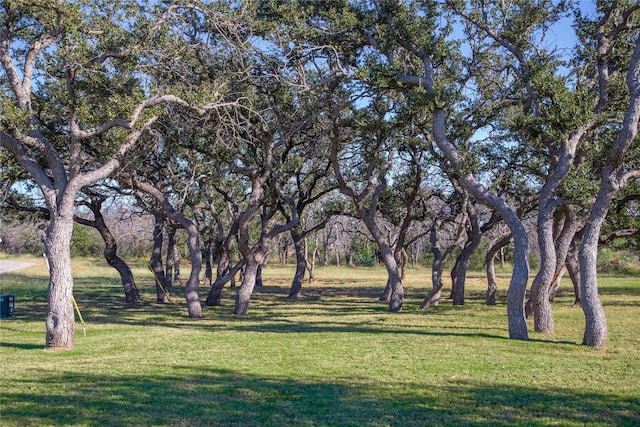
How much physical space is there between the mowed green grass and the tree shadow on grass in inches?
0.9

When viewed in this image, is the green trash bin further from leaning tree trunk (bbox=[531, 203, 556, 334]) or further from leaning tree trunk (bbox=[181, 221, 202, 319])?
leaning tree trunk (bbox=[531, 203, 556, 334])

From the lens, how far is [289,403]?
6.85 m

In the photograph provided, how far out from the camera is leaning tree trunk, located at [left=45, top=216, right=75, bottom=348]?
10828 mm

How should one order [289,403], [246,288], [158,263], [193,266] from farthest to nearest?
1. [158,263]
2. [246,288]
3. [193,266]
4. [289,403]

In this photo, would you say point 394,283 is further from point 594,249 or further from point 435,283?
point 594,249

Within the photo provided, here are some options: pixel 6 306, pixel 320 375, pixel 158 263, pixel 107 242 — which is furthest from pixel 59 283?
pixel 158 263

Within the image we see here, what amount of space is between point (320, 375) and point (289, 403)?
1.68 m

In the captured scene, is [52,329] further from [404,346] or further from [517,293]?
[517,293]

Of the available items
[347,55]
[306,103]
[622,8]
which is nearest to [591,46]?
[622,8]

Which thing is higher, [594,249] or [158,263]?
[594,249]

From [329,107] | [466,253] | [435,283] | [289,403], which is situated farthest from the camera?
[466,253]

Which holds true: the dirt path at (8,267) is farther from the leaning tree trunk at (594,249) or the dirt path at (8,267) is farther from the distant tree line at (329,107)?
the leaning tree trunk at (594,249)

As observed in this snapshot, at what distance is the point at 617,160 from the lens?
10.8 metres

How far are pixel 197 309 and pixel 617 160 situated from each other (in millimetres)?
11941
